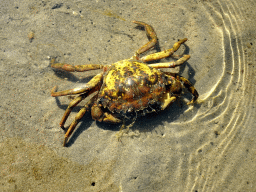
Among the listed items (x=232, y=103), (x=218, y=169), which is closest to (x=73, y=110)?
(x=218, y=169)

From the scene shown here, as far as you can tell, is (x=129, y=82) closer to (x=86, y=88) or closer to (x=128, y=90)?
(x=128, y=90)

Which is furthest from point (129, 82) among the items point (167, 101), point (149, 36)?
point (149, 36)

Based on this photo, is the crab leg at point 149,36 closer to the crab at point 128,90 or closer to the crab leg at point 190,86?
the crab at point 128,90

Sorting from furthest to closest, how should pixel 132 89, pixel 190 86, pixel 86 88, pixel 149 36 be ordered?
1. pixel 149 36
2. pixel 190 86
3. pixel 86 88
4. pixel 132 89

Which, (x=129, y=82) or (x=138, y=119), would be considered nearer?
(x=129, y=82)

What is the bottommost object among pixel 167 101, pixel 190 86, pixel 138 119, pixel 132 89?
pixel 138 119

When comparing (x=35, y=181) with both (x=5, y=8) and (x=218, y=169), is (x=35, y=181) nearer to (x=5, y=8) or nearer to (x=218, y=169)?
(x=218, y=169)

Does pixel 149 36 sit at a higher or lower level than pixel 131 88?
higher

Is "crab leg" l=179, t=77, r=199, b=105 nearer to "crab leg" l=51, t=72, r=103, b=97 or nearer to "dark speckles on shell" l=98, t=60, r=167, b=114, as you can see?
"dark speckles on shell" l=98, t=60, r=167, b=114
